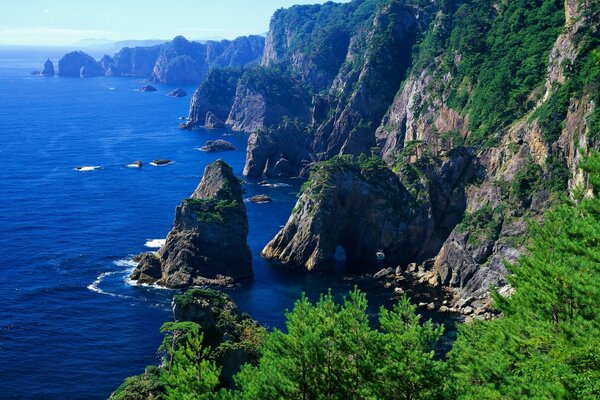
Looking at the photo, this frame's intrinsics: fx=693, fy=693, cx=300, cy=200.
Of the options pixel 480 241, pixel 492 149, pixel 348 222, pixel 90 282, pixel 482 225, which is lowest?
pixel 90 282

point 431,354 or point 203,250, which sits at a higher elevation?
point 431,354

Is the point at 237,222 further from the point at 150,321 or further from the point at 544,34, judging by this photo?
the point at 544,34

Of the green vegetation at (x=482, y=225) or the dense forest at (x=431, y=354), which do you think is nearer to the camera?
the dense forest at (x=431, y=354)

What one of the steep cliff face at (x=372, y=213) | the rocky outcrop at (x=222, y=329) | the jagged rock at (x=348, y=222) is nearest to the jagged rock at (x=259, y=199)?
the steep cliff face at (x=372, y=213)

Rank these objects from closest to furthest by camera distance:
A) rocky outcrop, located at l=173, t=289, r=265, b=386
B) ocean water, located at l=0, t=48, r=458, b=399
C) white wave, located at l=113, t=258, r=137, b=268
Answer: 1. rocky outcrop, located at l=173, t=289, r=265, b=386
2. ocean water, located at l=0, t=48, r=458, b=399
3. white wave, located at l=113, t=258, r=137, b=268

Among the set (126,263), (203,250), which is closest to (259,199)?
(203,250)

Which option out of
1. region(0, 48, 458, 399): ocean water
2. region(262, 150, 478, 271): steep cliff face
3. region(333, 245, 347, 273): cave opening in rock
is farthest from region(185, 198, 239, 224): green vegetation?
region(333, 245, 347, 273): cave opening in rock

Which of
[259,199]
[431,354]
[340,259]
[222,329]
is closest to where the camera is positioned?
[431,354]

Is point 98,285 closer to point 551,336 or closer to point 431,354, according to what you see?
point 431,354

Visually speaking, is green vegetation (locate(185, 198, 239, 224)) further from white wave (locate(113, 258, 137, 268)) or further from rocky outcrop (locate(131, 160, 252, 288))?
white wave (locate(113, 258, 137, 268))

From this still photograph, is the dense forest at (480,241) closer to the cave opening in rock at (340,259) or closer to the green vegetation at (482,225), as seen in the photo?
the green vegetation at (482,225)
